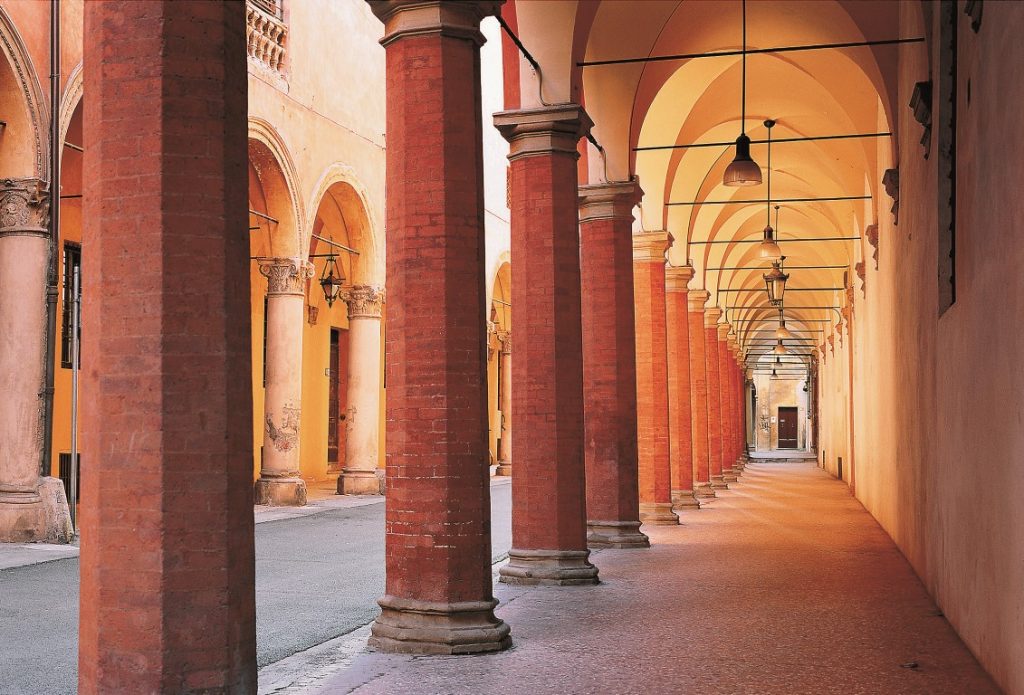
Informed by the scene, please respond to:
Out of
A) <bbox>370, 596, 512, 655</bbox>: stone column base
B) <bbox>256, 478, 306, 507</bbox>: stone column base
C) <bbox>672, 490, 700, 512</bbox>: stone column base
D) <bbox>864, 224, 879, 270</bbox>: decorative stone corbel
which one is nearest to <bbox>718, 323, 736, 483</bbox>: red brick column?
<bbox>672, 490, 700, 512</bbox>: stone column base

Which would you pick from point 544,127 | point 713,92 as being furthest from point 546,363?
point 713,92

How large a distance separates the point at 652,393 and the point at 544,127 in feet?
26.2

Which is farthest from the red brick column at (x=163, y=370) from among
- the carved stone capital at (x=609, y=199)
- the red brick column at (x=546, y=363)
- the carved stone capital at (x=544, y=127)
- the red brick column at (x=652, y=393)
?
the red brick column at (x=652, y=393)

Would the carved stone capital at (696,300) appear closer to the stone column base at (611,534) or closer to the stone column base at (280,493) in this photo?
the stone column base at (280,493)

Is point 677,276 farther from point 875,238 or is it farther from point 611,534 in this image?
point 611,534

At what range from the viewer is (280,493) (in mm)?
21016

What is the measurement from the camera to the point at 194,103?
16.9 ft

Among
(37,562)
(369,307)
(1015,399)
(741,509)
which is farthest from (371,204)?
(1015,399)

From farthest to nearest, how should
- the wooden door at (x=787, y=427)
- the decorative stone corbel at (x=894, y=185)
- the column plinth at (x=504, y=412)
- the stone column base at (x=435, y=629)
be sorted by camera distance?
the wooden door at (x=787, y=427), the column plinth at (x=504, y=412), the decorative stone corbel at (x=894, y=185), the stone column base at (x=435, y=629)

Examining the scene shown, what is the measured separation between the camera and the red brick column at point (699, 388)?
26688mm

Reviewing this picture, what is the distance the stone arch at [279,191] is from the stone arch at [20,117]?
18.2 feet

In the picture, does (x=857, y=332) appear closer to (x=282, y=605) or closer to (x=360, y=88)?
(x=360, y=88)

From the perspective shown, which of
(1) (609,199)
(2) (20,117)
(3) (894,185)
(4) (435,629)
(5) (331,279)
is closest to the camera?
(4) (435,629)

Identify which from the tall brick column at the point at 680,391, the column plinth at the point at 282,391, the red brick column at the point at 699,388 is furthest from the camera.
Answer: the red brick column at the point at 699,388
